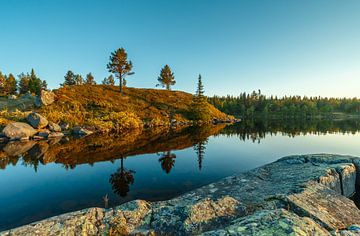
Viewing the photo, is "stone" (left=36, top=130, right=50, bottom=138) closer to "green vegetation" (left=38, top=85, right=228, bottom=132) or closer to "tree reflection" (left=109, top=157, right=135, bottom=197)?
"green vegetation" (left=38, top=85, right=228, bottom=132)

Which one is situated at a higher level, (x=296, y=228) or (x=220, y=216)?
(x=296, y=228)

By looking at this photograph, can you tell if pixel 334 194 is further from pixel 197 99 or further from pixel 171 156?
pixel 197 99

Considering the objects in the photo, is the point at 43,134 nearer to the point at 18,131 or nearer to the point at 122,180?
the point at 18,131

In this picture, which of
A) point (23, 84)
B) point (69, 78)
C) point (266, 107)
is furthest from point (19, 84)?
point (266, 107)

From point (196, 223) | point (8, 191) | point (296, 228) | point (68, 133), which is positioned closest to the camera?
point (296, 228)

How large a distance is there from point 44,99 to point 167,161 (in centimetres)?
4064

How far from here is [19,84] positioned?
78375 millimetres

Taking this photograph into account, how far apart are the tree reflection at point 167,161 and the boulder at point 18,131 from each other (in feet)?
77.7

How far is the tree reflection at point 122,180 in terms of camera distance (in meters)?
10.3

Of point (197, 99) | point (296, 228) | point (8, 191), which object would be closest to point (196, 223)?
point (296, 228)

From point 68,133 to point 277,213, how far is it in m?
36.1

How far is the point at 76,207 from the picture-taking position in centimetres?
852

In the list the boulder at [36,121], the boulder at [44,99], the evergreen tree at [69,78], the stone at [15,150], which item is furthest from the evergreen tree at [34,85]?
the stone at [15,150]

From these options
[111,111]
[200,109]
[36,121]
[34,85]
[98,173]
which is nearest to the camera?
[98,173]
